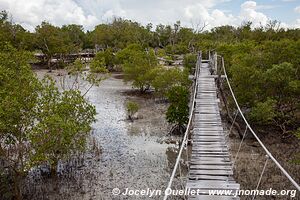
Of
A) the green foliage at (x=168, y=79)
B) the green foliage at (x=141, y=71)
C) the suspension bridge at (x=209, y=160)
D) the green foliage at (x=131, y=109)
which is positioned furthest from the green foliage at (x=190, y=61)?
the suspension bridge at (x=209, y=160)

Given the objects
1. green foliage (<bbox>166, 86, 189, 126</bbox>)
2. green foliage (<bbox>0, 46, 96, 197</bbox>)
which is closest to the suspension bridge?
green foliage (<bbox>0, 46, 96, 197</bbox>)

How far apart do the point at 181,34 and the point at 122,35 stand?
30.8ft

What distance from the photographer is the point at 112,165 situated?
12430 millimetres

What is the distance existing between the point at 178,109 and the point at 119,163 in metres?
4.54

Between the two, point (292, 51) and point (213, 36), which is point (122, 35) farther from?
point (292, 51)

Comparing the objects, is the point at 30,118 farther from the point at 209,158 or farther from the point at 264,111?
the point at 264,111

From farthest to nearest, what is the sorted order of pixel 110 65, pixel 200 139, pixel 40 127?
pixel 110 65
pixel 40 127
pixel 200 139

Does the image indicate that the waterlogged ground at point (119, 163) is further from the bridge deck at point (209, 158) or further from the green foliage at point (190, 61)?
the green foliage at point (190, 61)

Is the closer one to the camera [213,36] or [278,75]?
[278,75]

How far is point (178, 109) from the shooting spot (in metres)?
15.8

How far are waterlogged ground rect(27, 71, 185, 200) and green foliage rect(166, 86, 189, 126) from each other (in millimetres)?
1005

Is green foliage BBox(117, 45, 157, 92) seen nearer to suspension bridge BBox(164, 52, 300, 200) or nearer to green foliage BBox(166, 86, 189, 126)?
green foliage BBox(166, 86, 189, 126)

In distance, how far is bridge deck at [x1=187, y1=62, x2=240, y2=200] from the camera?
5.88 metres

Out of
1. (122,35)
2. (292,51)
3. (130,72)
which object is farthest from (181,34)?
(292,51)
